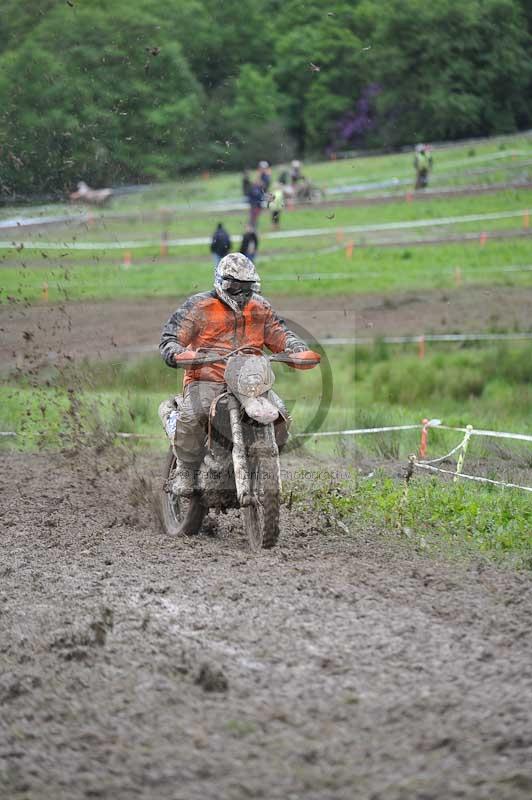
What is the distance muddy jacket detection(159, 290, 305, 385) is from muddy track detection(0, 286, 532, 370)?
9.61 m

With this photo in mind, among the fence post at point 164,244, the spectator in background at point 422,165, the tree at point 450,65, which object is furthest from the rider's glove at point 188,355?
the spectator in background at point 422,165

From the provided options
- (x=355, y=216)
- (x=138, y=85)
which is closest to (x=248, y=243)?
(x=138, y=85)

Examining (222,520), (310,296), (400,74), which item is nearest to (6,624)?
(222,520)

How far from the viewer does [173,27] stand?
59.5 ft

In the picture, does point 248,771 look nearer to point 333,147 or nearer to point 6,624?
point 6,624

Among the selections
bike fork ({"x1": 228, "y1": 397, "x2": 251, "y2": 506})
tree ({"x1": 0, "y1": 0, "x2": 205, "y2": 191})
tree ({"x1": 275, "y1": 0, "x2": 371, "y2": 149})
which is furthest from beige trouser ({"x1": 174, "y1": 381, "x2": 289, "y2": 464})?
tree ({"x1": 275, "y1": 0, "x2": 371, "y2": 149})

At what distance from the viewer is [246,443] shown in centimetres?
792

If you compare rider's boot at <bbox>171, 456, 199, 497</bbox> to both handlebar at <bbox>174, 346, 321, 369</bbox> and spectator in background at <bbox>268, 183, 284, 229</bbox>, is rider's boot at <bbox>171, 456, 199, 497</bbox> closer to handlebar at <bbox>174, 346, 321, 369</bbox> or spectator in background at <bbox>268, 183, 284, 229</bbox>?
handlebar at <bbox>174, 346, 321, 369</bbox>

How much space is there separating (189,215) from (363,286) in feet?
31.7

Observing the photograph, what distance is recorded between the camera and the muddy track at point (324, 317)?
19.2m

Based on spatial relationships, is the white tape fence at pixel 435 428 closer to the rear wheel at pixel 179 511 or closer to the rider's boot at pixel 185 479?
the rear wheel at pixel 179 511

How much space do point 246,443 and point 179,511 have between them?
56.6 inches

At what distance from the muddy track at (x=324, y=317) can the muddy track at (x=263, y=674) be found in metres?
11.0

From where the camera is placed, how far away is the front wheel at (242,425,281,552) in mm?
7602
